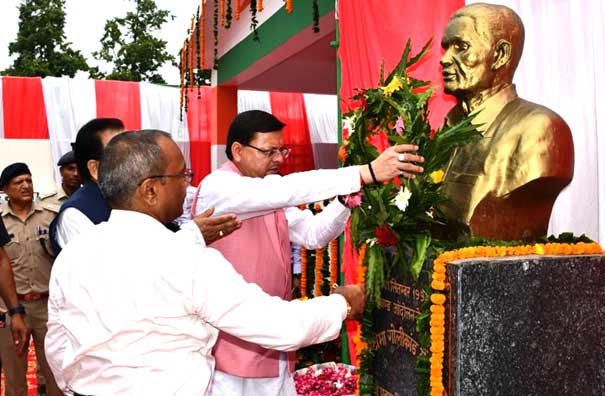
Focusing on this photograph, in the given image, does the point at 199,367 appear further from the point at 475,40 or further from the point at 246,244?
the point at 475,40

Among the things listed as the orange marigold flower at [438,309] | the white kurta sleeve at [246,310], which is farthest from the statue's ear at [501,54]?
the white kurta sleeve at [246,310]

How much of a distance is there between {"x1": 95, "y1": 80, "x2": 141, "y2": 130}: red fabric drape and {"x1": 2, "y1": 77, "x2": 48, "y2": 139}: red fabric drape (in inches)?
39.2

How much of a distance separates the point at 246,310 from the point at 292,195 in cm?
81

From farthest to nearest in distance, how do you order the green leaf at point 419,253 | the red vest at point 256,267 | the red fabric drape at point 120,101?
the red fabric drape at point 120,101
the red vest at point 256,267
the green leaf at point 419,253

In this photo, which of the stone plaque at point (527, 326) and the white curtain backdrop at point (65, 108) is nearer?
the stone plaque at point (527, 326)

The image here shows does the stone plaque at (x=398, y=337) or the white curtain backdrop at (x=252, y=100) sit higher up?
the white curtain backdrop at (x=252, y=100)

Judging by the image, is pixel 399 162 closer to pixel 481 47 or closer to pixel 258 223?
pixel 481 47

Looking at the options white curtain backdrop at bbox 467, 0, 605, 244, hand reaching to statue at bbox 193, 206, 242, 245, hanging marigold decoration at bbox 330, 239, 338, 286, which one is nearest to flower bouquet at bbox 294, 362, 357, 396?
hanging marigold decoration at bbox 330, 239, 338, 286

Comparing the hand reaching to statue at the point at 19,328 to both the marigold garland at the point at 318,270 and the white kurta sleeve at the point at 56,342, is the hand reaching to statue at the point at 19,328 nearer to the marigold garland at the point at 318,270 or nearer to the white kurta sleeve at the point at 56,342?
the white kurta sleeve at the point at 56,342

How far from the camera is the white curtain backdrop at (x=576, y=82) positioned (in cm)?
296

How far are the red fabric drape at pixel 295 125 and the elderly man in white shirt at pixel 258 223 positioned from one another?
31.2ft

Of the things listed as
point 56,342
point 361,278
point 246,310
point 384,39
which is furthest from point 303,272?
point 246,310

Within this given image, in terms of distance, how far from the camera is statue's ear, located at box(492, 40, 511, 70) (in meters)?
2.02

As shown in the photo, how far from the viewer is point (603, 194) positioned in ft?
9.59
